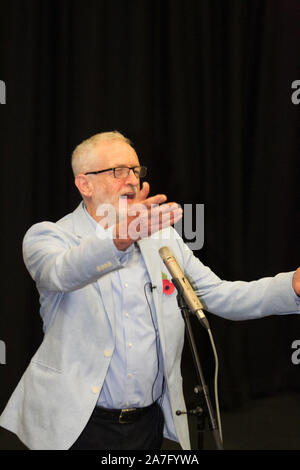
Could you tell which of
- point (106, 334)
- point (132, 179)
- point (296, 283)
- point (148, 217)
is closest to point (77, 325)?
point (106, 334)

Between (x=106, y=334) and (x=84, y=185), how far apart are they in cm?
67

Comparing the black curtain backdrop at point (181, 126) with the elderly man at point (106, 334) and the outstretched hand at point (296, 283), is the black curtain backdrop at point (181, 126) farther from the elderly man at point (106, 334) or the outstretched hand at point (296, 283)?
the outstretched hand at point (296, 283)

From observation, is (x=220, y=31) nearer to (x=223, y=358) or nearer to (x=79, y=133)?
(x=79, y=133)

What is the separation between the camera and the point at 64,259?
4.87ft

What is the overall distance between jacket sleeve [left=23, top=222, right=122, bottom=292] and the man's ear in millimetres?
346

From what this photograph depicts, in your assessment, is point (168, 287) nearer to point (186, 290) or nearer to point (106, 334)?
point (106, 334)

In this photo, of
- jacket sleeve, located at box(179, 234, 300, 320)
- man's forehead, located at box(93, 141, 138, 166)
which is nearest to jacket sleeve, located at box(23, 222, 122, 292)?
man's forehead, located at box(93, 141, 138, 166)

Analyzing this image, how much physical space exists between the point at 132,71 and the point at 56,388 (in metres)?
2.35

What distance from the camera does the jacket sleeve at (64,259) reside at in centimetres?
140

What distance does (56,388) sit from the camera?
1.62 meters

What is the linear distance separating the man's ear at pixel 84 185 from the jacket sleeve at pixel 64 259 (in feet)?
1.13

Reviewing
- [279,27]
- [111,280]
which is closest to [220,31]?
[279,27]

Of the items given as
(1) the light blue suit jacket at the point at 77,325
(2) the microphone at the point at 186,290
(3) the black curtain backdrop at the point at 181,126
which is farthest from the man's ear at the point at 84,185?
(3) the black curtain backdrop at the point at 181,126

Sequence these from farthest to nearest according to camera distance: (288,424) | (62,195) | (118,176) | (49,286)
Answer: (288,424) → (62,195) → (118,176) → (49,286)
